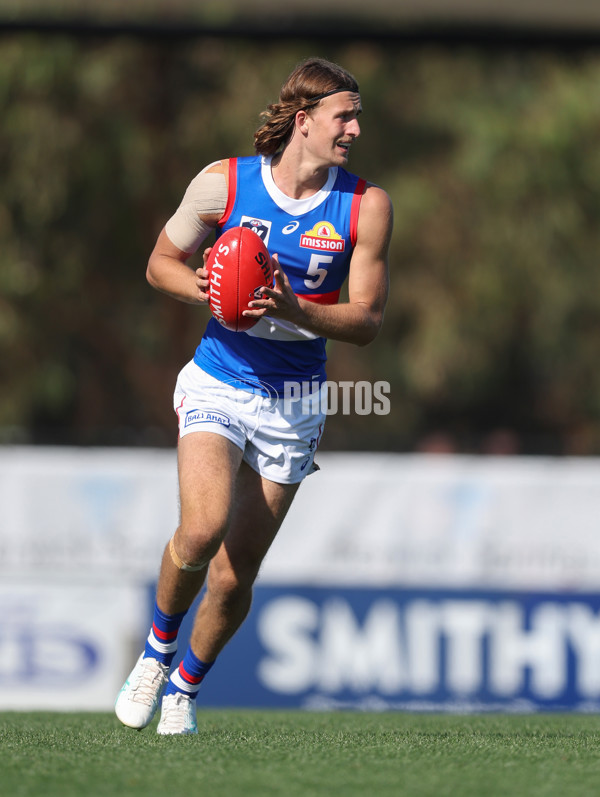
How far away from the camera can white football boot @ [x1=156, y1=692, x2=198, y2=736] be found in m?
5.05

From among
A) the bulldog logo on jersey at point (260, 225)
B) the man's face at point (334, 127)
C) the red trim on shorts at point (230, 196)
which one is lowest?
the bulldog logo on jersey at point (260, 225)

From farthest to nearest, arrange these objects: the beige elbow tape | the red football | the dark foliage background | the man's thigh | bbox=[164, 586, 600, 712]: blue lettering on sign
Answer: the dark foliage background, bbox=[164, 586, 600, 712]: blue lettering on sign, the beige elbow tape, the man's thigh, the red football

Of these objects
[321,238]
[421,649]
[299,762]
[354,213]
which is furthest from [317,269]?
[421,649]

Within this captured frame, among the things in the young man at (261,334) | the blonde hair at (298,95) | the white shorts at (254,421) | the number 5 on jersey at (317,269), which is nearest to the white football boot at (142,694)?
the young man at (261,334)

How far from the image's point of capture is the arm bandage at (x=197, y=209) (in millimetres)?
5027

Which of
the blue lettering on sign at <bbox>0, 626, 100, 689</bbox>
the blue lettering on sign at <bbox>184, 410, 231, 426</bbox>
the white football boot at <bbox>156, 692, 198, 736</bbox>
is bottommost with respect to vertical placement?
the blue lettering on sign at <bbox>0, 626, 100, 689</bbox>

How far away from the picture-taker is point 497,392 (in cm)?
2002

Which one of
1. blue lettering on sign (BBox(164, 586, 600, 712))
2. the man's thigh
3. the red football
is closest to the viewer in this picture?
the red football

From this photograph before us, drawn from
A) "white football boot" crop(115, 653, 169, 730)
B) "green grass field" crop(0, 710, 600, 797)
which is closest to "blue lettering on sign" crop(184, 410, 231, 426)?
"white football boot" crop(115, 653, 169, 730)

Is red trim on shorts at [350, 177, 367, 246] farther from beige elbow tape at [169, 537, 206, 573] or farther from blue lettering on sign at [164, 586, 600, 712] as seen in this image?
blue lettering on sign at [164, 586, 600, 712]

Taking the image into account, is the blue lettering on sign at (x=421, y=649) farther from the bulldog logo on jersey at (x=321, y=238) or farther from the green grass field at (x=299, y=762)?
the bulldog logo on jersey at (x=321, y=238)

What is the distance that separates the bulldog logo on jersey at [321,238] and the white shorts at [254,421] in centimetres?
63

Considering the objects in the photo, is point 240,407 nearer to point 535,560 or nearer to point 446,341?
point 535,560

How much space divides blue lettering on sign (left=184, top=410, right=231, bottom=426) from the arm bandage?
2.21 ft
